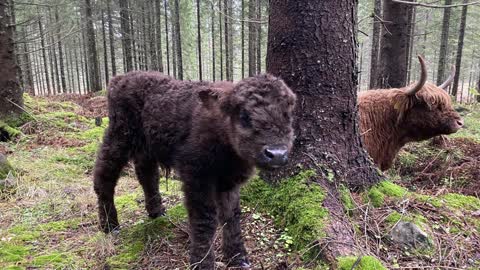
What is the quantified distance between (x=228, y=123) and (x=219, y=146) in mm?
220

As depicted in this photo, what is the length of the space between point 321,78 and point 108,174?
102 inches

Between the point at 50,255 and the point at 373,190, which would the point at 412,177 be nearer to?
the point at 373,190

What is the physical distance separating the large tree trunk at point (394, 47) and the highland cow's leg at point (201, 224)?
286 inches

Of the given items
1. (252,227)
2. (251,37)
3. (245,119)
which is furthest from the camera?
(251,37)

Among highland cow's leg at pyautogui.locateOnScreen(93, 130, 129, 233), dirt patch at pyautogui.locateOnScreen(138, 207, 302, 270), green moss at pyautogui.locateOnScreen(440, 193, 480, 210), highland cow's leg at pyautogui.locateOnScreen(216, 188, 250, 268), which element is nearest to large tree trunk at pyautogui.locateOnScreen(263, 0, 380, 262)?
dirt patch at pyautogui.locateOnScreen(138, 207, 302, 270)

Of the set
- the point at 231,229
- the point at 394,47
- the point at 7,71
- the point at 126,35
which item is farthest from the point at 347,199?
the point at 126,35

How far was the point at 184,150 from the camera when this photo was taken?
323cm

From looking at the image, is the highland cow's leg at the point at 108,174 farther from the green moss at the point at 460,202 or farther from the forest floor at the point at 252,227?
the green moss at the point at 460,202

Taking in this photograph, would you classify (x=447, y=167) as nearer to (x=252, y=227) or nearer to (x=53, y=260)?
(x=252, y=227)

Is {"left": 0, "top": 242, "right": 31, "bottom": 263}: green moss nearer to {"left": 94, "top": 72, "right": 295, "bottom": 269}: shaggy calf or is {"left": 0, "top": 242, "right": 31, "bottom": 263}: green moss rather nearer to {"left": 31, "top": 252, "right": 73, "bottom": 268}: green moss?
{"left": 31, "top": 252, "right": 73, "bottom": 268}: green moss

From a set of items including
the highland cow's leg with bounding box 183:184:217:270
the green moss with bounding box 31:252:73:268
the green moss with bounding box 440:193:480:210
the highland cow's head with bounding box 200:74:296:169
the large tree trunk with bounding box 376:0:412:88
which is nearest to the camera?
the highland cow's head with bounding box 200:74:296:169

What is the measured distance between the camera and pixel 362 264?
2.87 meters

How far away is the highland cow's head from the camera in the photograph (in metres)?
2.63

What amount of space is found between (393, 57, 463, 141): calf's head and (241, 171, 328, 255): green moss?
3.09 meters
